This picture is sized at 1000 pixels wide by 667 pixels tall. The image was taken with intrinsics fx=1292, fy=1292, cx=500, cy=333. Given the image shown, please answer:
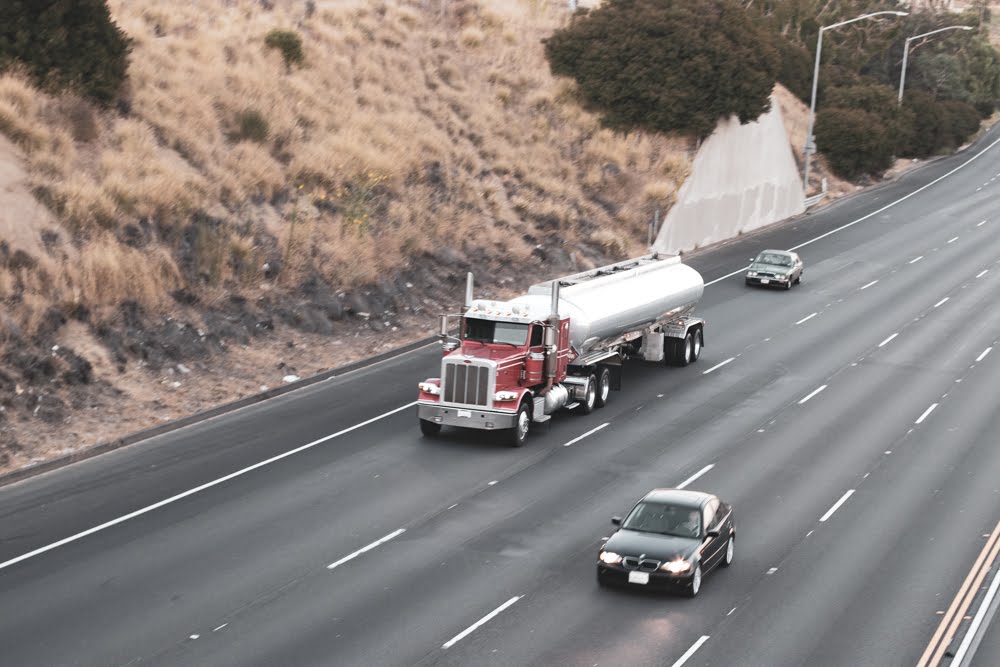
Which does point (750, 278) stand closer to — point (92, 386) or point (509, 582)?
point (92, 386)

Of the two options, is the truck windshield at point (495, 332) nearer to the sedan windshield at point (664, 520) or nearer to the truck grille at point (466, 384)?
the truck grille at point (466, 384)

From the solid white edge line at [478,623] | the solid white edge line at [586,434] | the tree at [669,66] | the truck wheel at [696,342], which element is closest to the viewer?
the solid white edge line at [478,623]

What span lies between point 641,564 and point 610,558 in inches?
21.6

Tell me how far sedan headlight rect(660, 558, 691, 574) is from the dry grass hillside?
14.2 metres

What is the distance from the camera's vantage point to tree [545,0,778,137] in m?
61.3

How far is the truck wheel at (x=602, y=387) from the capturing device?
32.9m

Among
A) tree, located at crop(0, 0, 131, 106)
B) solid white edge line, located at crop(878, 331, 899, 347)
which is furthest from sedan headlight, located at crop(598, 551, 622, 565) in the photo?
tree, located at crop(0, 0, 131, 106)

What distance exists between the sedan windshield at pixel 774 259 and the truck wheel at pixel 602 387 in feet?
62.8

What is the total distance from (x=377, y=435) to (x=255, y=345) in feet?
24.4

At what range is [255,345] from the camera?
35.8m

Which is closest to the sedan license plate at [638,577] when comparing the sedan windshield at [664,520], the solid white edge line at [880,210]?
the sedan windshield at [664,520]

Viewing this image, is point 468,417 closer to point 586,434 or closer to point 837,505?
point 586,434

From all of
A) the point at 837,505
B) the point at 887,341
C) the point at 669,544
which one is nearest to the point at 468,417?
the point at 837,505

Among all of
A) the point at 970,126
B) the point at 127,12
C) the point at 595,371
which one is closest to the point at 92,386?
the point at 595,371
